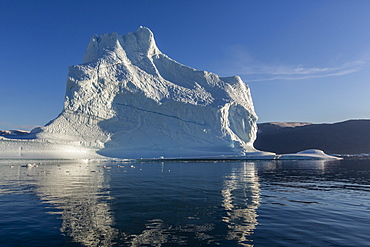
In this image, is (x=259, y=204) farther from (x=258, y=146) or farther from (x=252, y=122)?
(x=258, y=146)

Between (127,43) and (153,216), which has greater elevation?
(127,43)

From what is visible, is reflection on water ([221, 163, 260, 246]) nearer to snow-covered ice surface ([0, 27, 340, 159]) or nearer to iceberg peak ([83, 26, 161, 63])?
snow-covered ice surface ([0, 27, 340, 159])

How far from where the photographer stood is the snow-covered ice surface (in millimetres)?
36781

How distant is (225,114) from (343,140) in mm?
75892

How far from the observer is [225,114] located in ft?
148

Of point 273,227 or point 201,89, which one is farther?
point 201,89

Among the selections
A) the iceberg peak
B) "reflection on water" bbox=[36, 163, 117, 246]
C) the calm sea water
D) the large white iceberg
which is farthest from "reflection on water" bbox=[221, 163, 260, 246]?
the iceberg peak

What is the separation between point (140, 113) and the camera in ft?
139

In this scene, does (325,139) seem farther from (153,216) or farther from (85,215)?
(85,215)

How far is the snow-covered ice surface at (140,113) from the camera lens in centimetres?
3678

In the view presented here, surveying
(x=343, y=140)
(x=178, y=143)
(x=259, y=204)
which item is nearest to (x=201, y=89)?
(x=178, y=143)

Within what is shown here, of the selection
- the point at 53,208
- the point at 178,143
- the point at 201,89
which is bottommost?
the point at 53,208

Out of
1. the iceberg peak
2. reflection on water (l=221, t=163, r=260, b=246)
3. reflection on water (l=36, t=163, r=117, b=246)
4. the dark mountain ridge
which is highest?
the iceberg peak

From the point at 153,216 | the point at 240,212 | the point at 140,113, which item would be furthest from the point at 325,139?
the point at 153,216
